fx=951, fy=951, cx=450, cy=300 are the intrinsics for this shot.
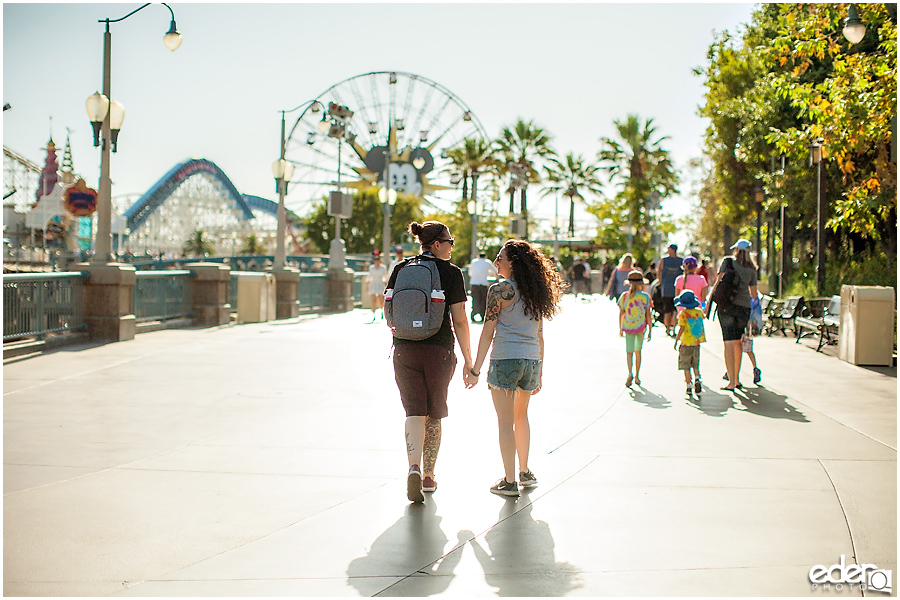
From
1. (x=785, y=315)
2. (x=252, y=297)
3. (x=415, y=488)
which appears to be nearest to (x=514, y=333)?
(x=415, y=488)

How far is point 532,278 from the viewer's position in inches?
240

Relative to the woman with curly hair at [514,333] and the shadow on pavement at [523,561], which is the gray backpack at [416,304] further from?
the shadow on pavement at [523,561]

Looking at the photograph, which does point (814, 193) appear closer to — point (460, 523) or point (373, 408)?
point (373, 408)

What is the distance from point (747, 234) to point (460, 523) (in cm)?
5302

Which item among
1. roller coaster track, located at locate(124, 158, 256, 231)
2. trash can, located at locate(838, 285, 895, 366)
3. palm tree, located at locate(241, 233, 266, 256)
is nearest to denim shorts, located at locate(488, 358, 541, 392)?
trash can, located at locate(838, 285, 895, 366)

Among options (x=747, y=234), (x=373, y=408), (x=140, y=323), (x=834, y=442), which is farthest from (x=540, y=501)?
(x=747, y=234)

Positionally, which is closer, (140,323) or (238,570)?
(238,570)

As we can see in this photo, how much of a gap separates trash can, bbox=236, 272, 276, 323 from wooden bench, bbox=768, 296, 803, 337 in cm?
1145

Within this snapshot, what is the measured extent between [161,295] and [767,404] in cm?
1248

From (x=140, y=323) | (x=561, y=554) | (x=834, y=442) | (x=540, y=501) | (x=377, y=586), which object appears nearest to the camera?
(x=377, y=586)

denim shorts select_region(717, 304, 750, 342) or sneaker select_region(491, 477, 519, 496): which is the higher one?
denim shorts select_region(717, 304, 750, 342)

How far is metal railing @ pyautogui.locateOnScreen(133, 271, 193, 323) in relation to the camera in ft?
57.5

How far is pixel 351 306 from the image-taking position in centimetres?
3042

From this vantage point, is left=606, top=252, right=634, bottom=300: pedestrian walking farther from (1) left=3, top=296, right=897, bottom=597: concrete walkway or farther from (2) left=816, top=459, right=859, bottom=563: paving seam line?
(2) left=816, top=459, right=859, bottom=563: paving seam line
